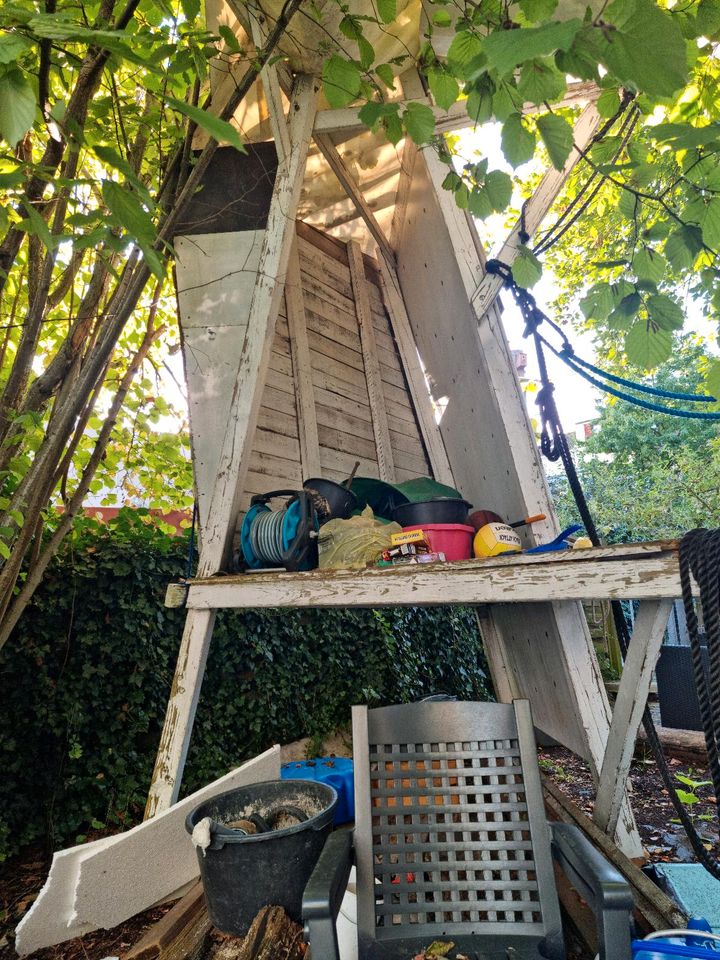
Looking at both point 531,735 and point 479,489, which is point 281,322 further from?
point 531,735

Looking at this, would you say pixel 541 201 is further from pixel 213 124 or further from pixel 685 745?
pixel 685 745

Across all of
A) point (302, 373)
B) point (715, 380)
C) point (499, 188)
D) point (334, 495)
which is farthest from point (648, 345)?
point (302, 373)

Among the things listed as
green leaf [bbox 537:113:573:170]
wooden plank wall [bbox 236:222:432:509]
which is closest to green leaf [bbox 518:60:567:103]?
green leaf [bbox 537:113:573:170]

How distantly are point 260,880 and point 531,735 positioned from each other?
972 mm

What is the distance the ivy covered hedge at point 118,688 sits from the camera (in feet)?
10.0

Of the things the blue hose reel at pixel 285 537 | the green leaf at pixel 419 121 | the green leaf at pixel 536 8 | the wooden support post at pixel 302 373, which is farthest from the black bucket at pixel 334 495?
the green leaf at pixel 536 8

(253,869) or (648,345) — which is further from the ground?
(648,345)

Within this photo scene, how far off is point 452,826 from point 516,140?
1846mm

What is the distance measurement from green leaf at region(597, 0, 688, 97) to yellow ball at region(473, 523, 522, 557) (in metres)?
1.60

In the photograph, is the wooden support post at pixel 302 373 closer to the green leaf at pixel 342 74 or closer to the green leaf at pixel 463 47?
the green leaf at pixel 342 74

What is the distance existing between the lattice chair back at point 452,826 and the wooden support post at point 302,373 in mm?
1901

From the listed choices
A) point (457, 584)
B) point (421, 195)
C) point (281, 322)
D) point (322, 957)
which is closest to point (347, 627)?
point (281, 322)

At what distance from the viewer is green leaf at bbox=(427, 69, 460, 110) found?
1.70m

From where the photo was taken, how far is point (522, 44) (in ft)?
2.62
